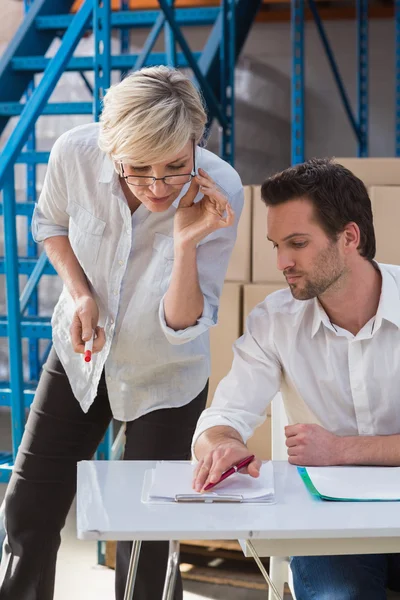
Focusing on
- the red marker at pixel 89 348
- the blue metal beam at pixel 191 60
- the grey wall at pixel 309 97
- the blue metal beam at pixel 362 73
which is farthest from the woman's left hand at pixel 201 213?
the grey wall at pixel 309 97

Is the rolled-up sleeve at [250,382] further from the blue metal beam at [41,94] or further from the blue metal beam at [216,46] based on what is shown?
the blue metal beam at [216,46]

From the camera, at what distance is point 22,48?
→ 3689 mm

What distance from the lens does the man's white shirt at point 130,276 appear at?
1.61 metres

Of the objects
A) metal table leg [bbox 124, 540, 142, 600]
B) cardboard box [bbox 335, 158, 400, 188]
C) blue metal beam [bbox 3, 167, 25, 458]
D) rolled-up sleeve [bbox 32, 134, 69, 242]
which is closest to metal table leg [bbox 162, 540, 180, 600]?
metal table leg [bbox 124, 540, 142, 600]

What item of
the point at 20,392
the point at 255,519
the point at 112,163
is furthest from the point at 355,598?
the point at 20,392

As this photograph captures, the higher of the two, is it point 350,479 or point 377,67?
point 377,67

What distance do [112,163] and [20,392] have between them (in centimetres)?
94

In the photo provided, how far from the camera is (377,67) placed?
205 inches

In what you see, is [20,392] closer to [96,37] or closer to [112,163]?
[112,163]

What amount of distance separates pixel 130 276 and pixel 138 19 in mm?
2618

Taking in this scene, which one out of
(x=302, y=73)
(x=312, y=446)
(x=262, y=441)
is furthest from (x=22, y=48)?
(x=312, y=446)

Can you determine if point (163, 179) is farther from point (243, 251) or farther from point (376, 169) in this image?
point (376, 169)

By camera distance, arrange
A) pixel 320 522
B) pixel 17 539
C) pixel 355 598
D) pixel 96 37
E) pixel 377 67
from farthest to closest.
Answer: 1. pixel 377 67
2. pixel 96 37
3. pixel 17 539
4. pixel 355 598
5. pixel 320 522

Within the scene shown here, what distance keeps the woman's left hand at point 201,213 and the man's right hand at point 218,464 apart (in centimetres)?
40
